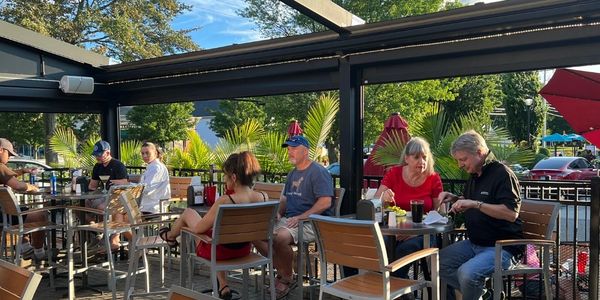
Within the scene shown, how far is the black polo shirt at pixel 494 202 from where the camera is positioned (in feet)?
11.6

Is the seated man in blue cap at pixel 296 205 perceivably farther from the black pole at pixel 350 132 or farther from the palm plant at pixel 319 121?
the palm plant at pixel 319 121

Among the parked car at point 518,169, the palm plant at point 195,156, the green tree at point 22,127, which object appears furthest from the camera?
the green tree at point 22,127

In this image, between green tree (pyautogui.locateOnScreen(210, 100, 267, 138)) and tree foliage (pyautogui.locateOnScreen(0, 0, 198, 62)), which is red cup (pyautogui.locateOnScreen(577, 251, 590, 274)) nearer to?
tree foliage (pyautogui.locateOnScreen(0, 0, 198, 62))

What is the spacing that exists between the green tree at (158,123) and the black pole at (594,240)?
19604 mm

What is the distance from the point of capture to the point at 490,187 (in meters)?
3.64

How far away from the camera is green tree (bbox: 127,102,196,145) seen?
22391 millimetres

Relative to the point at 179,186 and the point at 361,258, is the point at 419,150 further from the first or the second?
the point at 179,186

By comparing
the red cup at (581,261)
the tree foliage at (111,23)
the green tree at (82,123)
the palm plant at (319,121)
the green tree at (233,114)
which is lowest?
the red cup at (581,261)

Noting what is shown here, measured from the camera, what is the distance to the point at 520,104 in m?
30.5

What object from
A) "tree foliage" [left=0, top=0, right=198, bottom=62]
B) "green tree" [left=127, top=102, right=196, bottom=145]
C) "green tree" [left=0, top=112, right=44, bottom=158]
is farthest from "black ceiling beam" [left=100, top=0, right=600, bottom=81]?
"green tree" [left=127, top=102, right=196, bottom=145]

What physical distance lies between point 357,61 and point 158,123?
1886 cm

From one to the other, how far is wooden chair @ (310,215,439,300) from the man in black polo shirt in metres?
0.43

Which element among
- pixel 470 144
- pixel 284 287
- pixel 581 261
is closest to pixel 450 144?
pixel 581 261

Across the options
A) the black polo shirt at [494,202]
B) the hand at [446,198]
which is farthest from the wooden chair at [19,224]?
the black polo shirt at [494,202]
